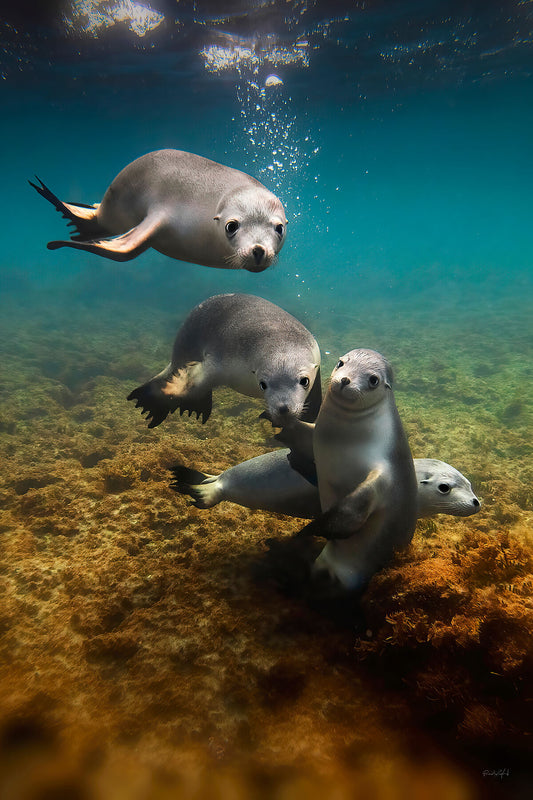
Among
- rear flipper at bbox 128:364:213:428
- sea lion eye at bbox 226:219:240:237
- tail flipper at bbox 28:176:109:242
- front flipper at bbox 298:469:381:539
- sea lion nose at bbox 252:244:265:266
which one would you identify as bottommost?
front flipper at bbox 298:469:381:539

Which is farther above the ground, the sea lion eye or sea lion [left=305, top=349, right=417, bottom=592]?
the sea lion eye

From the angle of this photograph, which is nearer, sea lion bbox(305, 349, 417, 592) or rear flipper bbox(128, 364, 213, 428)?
sea lion bbox(305, 349, 417, 592)

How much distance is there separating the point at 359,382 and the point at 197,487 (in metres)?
1.59

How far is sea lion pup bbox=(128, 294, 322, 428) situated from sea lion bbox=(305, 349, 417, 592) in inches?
8.6

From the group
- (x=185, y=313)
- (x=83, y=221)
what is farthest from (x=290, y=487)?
(x=185, y=313)

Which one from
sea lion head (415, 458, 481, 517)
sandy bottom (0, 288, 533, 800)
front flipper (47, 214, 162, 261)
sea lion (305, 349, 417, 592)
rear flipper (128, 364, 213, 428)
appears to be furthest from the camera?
rear flipper (128, 364, 213, 428)

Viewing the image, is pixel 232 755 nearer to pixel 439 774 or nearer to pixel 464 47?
pixel 439 774

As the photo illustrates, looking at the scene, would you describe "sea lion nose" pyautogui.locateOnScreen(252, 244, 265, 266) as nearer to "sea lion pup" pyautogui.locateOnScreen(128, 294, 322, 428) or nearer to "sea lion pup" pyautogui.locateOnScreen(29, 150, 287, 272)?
"sea lion pup" pyautogui.locateOnScreen(29, 150, 287, 272)

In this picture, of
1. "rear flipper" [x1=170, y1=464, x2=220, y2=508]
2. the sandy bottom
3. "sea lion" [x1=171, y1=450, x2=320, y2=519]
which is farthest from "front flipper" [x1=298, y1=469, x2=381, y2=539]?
"rear flipper" [x1=170, y1=464, x2=220, y2=508]

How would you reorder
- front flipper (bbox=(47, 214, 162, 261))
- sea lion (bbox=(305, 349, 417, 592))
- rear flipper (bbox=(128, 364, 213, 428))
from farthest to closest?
1. rear flipper (bbox=(128, 364, 213, 428))
2. front flipper (bbox=(47, 214, 162, 261))
3. sea lion (bbox=(305, 349, 417, 592))

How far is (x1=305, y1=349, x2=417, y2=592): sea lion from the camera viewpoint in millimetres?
2074

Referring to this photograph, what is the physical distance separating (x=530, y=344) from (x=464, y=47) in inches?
510

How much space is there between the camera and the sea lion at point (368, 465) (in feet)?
6.81

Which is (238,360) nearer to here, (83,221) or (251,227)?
(251,227)
